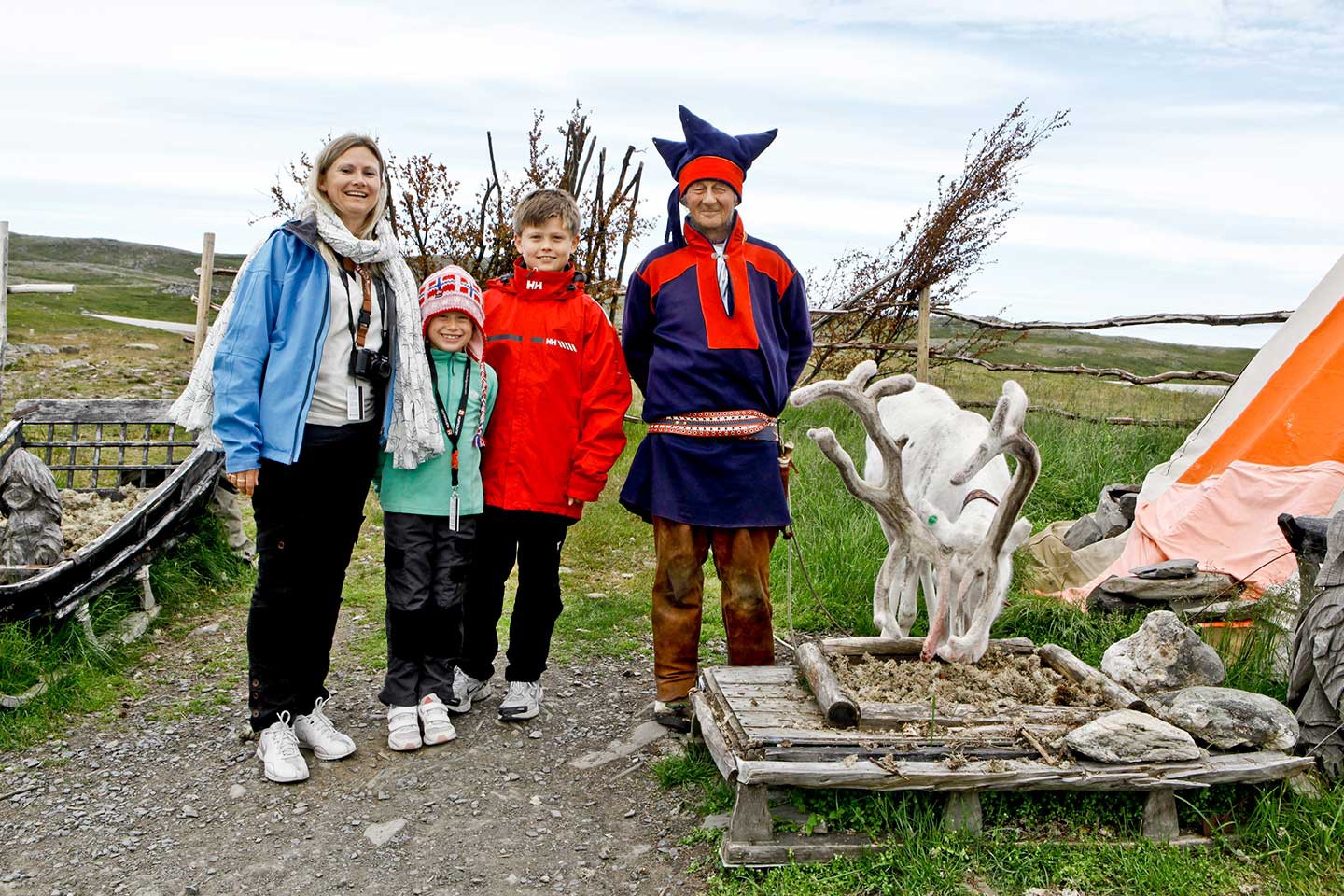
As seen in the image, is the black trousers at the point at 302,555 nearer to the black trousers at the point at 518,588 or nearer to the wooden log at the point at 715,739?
the black trousers at the point at 518,588

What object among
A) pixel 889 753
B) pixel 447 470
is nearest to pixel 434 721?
pixel 447 470

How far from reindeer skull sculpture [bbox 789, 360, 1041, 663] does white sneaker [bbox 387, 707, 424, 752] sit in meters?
1.88

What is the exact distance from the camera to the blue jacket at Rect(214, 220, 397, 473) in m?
3.20

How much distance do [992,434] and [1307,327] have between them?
12.3ft

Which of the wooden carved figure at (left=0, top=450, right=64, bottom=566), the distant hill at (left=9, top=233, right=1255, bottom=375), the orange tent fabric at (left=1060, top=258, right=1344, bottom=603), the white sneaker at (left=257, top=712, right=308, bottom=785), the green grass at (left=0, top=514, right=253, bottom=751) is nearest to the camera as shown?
the white sneaker at (left=257, top=712, right=308, bottom=785)

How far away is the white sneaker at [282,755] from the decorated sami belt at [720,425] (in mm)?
1815

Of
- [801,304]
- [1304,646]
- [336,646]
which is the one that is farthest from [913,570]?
[336,646]

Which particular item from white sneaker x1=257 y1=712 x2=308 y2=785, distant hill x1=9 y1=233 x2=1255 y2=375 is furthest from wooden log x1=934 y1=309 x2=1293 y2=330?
white sneaker x1=257 y1=712 x2=308 y2=785

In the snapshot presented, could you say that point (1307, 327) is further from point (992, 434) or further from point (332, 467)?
point (332, 467)

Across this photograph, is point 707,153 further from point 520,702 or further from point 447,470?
point 520,702

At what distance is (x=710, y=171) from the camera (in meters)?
3.68

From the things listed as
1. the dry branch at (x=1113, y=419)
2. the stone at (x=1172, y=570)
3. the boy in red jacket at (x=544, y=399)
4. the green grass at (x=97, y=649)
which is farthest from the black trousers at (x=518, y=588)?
the dry branch at (x=1113, y=419)

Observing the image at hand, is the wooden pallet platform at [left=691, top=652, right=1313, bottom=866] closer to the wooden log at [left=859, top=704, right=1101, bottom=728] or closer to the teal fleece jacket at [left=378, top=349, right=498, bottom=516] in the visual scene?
the wooden log at [left=859, top=704, right=1101, bottom=728]

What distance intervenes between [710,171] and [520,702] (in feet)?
7.58
